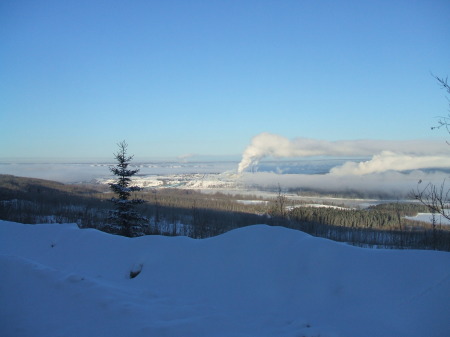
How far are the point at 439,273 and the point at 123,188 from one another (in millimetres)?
14488

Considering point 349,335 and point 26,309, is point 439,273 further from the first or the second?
point 26,309

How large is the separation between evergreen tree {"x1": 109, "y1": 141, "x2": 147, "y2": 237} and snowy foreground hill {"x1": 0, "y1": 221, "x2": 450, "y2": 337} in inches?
348

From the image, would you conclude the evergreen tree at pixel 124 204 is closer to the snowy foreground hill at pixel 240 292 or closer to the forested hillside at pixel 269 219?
the forested hillside at pixel 269 219

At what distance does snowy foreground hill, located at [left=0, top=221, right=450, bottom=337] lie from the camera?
161 inches

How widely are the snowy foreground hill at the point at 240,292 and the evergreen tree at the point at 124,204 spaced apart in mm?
8843

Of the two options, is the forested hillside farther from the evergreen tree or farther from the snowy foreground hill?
the snowy foreground hill

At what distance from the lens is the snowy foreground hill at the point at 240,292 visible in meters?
4.08

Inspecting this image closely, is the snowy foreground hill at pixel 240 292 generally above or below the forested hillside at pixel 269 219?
above

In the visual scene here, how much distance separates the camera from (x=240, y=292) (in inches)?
212

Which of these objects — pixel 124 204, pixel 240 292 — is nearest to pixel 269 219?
pixel 124 204

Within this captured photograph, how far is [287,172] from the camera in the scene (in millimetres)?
69688

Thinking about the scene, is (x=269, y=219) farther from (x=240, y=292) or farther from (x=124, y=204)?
(x=240, y=292)

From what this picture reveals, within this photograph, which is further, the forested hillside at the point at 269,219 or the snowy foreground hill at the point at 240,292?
the forested hillside at the point at 269,219

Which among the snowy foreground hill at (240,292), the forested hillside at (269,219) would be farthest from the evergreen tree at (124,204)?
the snowy foreground hill at (240,292)
